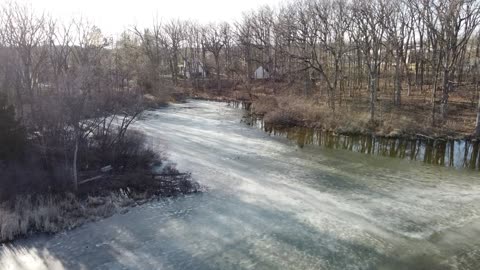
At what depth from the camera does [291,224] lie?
11.6 metres

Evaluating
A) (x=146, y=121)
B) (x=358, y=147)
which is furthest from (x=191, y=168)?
(x=146, y=121)

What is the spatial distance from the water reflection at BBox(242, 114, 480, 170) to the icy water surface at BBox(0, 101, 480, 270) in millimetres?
1574

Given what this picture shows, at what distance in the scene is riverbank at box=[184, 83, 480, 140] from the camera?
2367 cm

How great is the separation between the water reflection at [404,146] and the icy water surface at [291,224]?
1.57 m

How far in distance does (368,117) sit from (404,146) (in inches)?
183

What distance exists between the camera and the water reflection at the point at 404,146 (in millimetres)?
19316

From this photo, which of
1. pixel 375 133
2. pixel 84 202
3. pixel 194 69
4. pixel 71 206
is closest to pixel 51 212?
pixel 71 206

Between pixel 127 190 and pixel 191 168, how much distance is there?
381 centimetres

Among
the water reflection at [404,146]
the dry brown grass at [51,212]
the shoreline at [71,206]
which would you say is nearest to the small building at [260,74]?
the water reflection at [404,146]

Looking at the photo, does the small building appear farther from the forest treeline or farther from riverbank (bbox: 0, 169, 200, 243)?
riverbank (bbox: 0, 169, 200, 243)

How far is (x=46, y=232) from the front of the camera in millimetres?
10875

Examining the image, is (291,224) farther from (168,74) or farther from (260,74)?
(168,74)

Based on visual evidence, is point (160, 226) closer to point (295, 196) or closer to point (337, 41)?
point (295, 196)

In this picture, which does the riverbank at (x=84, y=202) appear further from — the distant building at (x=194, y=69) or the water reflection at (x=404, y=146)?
the distant building at (x=194, y=69)
